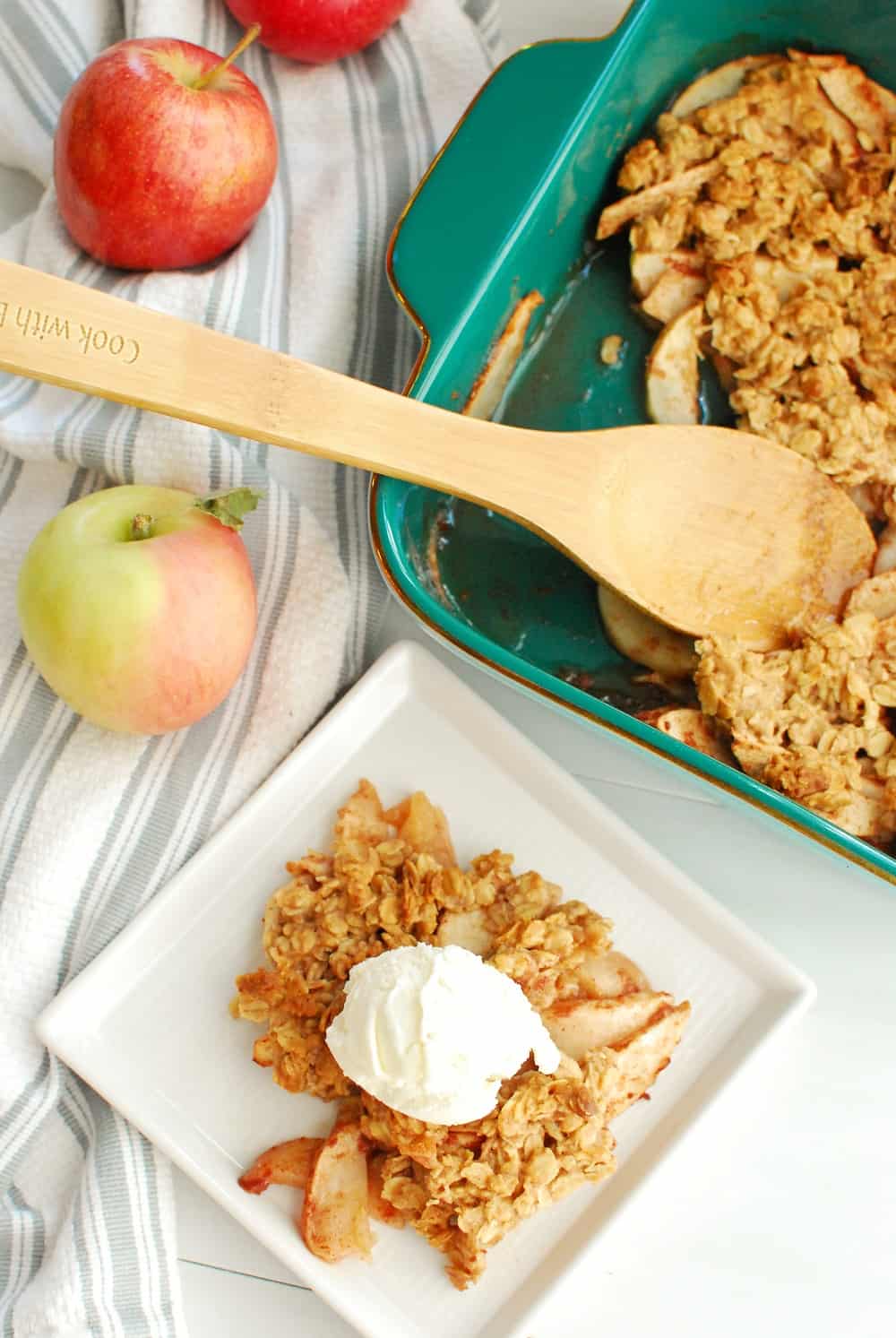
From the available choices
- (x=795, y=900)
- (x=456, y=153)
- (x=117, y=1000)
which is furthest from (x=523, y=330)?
(x=117, y=1000)

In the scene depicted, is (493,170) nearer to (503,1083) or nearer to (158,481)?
(158,481)

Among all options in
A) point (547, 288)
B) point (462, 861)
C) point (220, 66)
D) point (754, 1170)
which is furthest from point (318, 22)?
point (754, 1170)

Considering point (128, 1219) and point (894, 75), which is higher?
point (894, 75)

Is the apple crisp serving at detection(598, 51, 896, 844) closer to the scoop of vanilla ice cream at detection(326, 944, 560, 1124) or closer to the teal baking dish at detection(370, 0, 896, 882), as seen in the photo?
the teal baking dish at detection(370, 0, 896, 882)

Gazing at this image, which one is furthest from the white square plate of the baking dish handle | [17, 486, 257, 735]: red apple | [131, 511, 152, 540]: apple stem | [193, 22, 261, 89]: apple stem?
[193, 22, 261, 89]: apple stem

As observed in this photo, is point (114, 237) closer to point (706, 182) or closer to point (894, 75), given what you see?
point (706, 182)

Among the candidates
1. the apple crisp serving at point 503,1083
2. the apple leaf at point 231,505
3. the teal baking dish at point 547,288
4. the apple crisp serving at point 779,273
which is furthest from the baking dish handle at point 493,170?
the apple crisp serving at point 503,1083
